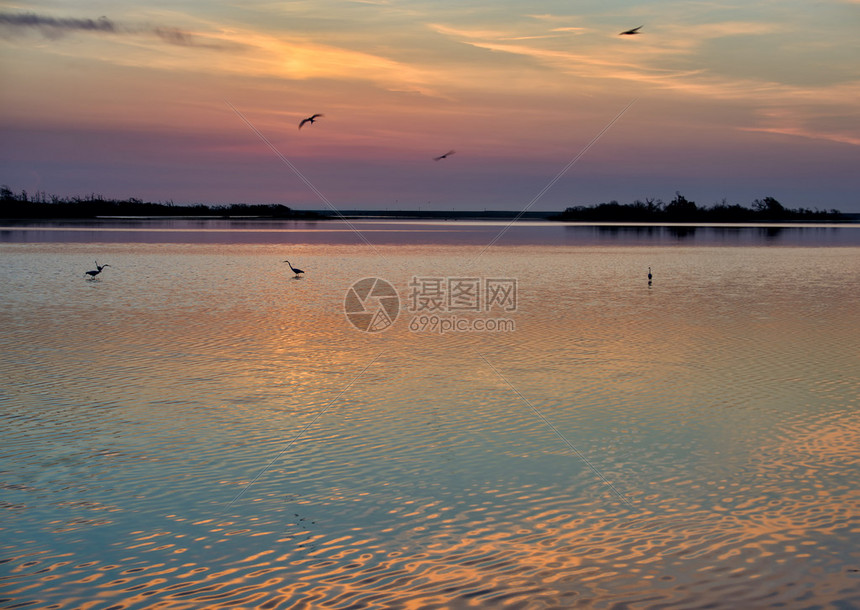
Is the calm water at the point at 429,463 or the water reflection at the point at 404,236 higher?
the water reflection at the point at 404,236

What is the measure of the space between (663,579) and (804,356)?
405 inches

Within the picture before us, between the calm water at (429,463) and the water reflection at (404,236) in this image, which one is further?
the water reflection at (404,236)

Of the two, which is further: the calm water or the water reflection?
the water reflection

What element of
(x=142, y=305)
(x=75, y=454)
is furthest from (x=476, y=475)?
(x=142, y=305)

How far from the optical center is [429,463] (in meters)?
8.87

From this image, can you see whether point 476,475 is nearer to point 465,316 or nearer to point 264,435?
point 264,435

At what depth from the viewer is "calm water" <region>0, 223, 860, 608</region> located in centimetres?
608

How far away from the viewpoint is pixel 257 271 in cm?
3597

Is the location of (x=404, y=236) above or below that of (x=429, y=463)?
above

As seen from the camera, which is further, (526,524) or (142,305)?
(142,305)

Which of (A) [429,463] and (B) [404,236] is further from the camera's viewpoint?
(B) [404,236]

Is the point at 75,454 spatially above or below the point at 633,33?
below

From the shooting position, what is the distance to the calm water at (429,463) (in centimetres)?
608

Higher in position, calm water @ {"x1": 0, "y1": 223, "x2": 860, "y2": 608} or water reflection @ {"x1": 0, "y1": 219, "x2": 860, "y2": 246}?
water reflection @ {"x1": 0, "y1": 219, "x2": 860, "y2": 246}
